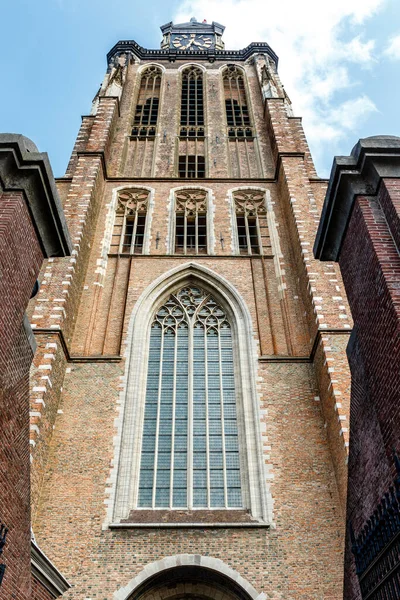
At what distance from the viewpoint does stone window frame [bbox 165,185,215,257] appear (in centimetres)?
1708

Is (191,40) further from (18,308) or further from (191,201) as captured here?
(18,308)

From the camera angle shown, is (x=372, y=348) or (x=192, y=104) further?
(x=192, y=104)

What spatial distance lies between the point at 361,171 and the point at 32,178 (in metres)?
4.37

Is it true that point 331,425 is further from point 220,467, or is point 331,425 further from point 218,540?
point 218,540

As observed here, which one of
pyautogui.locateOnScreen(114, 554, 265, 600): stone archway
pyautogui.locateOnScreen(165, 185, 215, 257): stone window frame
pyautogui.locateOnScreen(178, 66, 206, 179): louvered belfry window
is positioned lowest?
pyautogui.locateOnScreen(114, 554, 265, 600): stone archway

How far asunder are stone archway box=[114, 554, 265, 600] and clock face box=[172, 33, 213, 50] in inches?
1450

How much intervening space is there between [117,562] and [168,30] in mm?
41155

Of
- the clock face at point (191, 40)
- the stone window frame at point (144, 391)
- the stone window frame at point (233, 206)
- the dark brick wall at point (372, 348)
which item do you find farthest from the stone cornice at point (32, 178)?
the clock face at point (191, 40)

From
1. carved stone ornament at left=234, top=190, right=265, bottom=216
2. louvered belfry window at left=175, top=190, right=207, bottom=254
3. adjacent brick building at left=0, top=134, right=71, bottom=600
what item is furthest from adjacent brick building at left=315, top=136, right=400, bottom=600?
carved stone ornament at left=234, top=190, right=265, bottom=216

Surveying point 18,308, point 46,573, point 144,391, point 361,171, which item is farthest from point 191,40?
point 46,573

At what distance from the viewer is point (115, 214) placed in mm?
18656

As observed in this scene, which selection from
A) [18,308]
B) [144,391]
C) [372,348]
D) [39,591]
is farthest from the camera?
[144,391]

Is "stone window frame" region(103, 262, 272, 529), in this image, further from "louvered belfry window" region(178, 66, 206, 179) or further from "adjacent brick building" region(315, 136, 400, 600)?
"louvered belfry window" region(178, 66, 206, 179)

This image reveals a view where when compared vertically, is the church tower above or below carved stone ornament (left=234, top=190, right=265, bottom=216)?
below
